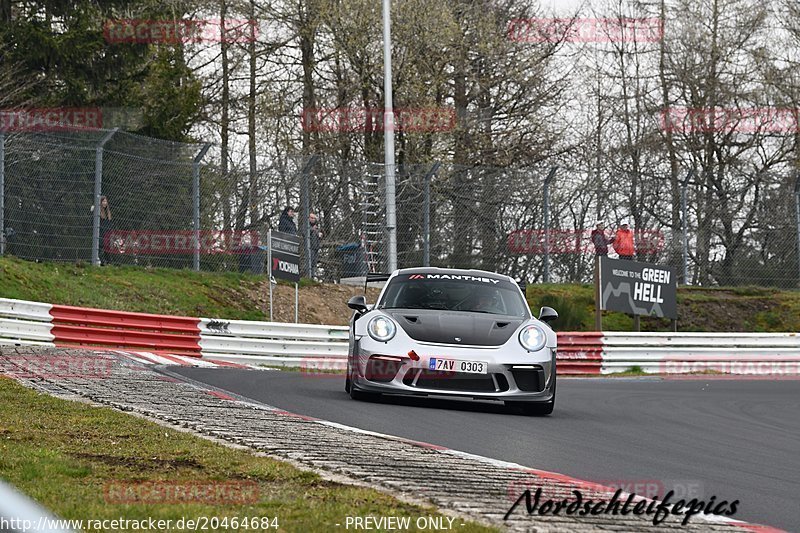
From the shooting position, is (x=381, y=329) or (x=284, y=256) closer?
(x=381, y=329)

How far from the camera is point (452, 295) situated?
1227cm

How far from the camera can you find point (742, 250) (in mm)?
25859

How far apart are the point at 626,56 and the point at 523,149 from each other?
9689 mm

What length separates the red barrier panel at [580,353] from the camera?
20.7 m

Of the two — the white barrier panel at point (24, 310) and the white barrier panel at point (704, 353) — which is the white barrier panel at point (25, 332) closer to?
the white barrier panel at point (24, 310)

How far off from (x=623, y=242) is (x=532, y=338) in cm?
1362

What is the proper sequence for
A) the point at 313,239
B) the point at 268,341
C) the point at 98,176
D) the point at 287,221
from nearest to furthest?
the point at 268,341 → the point at 98,176 → the point at 287,221 → the point at 313,239

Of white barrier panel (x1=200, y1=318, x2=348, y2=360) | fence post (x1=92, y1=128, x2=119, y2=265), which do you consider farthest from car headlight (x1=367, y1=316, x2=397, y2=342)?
fence post (x1=92, y1=128, x2=119, y2=265)

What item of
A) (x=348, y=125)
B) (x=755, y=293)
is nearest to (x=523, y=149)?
(x=348, y=125)

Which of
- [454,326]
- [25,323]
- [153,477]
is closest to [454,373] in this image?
[454,326]

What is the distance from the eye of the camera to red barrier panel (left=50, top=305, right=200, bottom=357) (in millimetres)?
16922

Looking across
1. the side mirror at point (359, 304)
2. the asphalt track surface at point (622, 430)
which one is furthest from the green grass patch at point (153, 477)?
the side mirror at point (359, 304)

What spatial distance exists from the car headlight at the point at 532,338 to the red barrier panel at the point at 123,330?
787 centimetres

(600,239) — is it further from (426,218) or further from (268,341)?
(268,341)
